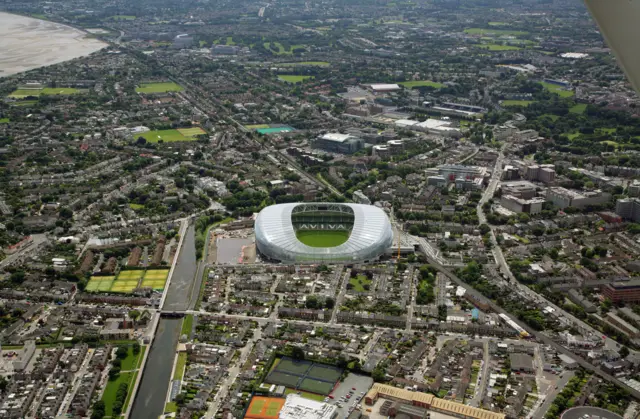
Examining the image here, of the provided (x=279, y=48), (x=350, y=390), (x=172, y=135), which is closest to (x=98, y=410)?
(x=350, y=390)

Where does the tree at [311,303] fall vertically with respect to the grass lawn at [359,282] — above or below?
above

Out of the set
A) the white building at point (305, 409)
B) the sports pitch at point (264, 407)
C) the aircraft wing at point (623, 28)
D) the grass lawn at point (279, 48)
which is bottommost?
the grass lawn at point (279, 48)

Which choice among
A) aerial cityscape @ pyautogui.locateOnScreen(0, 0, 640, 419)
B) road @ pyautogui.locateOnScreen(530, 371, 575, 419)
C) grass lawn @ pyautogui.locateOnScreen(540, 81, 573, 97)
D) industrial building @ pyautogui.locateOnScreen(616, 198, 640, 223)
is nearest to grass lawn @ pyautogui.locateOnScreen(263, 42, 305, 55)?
aerial cityscape @ pyautogui.locateOnScreen(0, 0, 640, 419)

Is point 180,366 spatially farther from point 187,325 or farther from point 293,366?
point 293,366

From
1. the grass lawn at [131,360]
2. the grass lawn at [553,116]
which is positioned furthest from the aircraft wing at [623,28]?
the grass lawn at [553,116]

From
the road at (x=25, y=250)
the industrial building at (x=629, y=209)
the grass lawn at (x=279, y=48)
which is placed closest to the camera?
the road at (x=25, y=250)

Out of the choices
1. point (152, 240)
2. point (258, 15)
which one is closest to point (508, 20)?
point (258, 15)

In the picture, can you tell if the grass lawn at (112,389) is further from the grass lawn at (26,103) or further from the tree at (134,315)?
the grass lawn at (26,103)

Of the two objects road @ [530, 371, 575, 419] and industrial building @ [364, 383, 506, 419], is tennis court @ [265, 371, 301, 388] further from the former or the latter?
road @ [530, 371, 575, 419]
